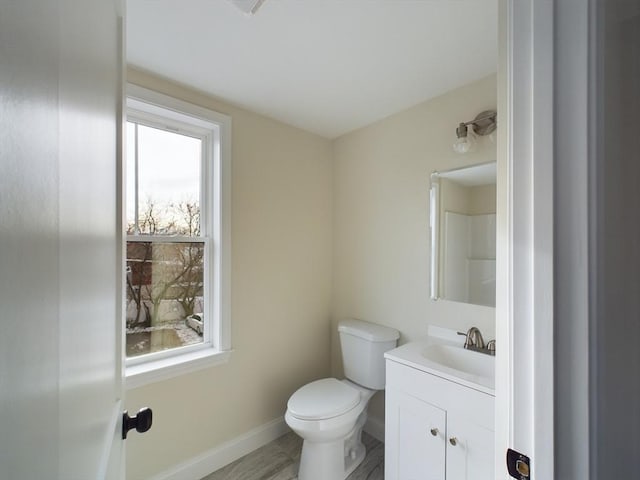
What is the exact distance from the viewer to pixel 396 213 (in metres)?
1.97

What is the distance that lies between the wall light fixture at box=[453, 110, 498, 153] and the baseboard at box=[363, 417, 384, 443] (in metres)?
1.89

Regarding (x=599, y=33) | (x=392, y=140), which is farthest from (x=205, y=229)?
(x=599, y=33)

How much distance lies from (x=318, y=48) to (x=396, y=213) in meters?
1.09

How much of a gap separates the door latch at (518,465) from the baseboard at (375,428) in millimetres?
1603

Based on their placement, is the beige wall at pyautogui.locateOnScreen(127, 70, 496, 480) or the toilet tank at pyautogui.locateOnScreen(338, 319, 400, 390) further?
the toilet tank at pyautogui.locateOnScreen(338, 319, 400, 390)

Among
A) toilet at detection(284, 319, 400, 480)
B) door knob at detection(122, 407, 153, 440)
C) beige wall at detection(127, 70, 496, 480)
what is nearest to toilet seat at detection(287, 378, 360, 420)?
toilet at detection(284, 319, 400, 480)

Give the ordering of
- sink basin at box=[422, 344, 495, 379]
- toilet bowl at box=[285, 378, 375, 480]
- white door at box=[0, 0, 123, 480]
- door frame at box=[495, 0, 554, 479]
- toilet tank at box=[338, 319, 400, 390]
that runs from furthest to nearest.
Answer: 1. toilet tank at box=[338, 319, 400, 390]
2. toilet bowl at box=[285, 378, 375, 480]
3. sink basin at box=[422, 344, 495, 379]
4. door frame at box=[495, 0, 554, 479]
5. white door at box=[0, 0, 123, 480]

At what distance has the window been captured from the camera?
5.23ft

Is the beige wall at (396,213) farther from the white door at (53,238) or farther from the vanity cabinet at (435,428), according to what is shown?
the white door at (53,238)

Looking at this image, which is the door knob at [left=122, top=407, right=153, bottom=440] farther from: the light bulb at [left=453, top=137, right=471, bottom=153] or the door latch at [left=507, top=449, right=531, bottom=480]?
the light bulb at [left=453, top=137, right=471, bottom=153]

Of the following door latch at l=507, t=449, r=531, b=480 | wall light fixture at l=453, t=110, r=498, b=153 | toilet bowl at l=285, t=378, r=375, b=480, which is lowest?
toilet bowl at l=285, t=378, r=375, b=480

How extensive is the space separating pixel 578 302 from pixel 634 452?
0.37 meters

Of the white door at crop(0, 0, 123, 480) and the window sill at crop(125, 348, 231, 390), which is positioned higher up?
the white door at crop(0, 0, 123, 480)

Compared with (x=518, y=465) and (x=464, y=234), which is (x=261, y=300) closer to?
(x=464, y=234)
